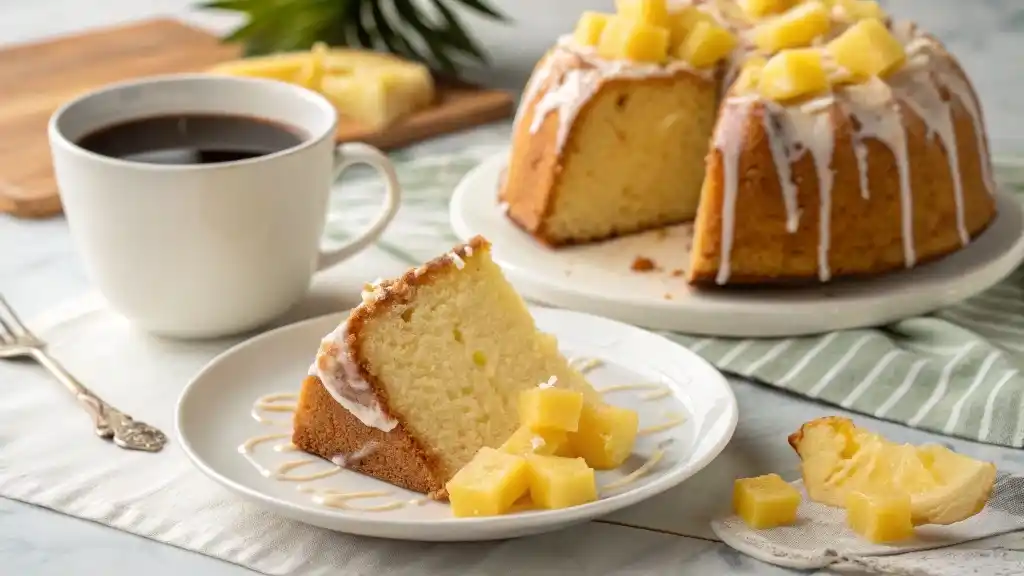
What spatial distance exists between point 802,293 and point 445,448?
2.73 ft

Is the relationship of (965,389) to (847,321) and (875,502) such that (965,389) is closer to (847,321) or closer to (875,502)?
(847,321)

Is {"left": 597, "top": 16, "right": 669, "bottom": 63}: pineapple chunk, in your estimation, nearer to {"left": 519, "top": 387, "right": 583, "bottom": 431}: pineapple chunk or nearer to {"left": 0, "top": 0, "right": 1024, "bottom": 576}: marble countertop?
{"left": 0, "top": 0, "right": 1024, "bottom": 576}: marble countertop

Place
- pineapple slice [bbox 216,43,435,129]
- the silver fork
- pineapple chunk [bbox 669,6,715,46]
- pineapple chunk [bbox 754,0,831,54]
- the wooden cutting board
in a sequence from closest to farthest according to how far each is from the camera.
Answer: the silver fork, pineapple chunk [bbox 754,0,831,54], pineapple chunk [bbox 669,6,715,46], the wooden cutting board, pineapple slice [bbox 216,43,435,129]

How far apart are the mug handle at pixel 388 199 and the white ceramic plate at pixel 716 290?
0.18 meters

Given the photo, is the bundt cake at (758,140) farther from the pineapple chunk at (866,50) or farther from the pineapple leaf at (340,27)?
the pineapple leaf at (340,27)

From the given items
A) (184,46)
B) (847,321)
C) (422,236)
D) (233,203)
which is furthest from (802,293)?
(184,46)

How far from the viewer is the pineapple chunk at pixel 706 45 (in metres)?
2.37

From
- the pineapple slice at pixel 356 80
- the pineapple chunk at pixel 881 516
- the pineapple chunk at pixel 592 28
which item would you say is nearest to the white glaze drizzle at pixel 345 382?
the pineapple chunk at pixel 881 516

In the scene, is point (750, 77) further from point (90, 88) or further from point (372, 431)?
point (90, 88)

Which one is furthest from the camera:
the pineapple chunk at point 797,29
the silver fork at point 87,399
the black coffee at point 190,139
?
the pineapple chunk at point 797,29

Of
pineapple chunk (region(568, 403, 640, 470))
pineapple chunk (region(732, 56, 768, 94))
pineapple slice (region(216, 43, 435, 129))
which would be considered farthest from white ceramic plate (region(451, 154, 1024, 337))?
pineapple slice (region(216, 43, 435, 129))

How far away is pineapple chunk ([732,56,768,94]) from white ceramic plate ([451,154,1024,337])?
312mm

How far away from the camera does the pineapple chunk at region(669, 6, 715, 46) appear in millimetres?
2393

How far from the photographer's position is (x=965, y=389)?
192 cm
